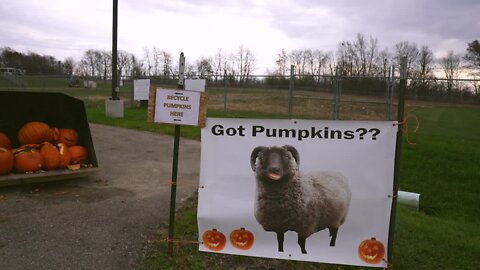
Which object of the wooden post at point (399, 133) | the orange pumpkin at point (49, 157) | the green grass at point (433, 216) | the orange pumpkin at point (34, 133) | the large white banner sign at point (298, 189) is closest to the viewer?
the wooden post at point (399, 133)

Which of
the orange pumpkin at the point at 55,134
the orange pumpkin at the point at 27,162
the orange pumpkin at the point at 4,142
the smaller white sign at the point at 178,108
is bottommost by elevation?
the orange pumpkin at the point at 27,162

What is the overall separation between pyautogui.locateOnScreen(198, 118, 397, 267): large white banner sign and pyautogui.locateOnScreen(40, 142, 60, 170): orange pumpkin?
3.37 m

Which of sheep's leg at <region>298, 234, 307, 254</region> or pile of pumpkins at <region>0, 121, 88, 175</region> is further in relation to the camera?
pile of pumpkins at <region>0, 121, 88, 175</region>

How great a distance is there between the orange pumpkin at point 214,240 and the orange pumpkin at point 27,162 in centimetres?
343

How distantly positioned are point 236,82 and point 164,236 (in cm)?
1644

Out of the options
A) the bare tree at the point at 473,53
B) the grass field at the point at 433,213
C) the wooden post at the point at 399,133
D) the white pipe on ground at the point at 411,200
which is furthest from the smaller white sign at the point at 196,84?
the bare tree at the point at 473,53

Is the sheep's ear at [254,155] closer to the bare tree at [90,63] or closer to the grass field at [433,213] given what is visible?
the grass field at [433,213]

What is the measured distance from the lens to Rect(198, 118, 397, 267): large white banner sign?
365 cm

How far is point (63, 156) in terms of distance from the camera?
635 cm

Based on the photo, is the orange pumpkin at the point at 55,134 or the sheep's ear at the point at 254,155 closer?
the sheep's ear at the point at 254,155

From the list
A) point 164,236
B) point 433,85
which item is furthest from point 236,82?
point 164,236

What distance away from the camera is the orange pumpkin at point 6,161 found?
230 inches

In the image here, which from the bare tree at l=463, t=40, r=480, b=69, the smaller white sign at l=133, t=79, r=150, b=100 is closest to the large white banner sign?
the smaller white sign at l=133, t=79, r=150, b=100

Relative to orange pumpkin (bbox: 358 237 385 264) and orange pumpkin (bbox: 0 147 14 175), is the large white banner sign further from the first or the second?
orange pumpkin (bbox: 0 147 14 175)
